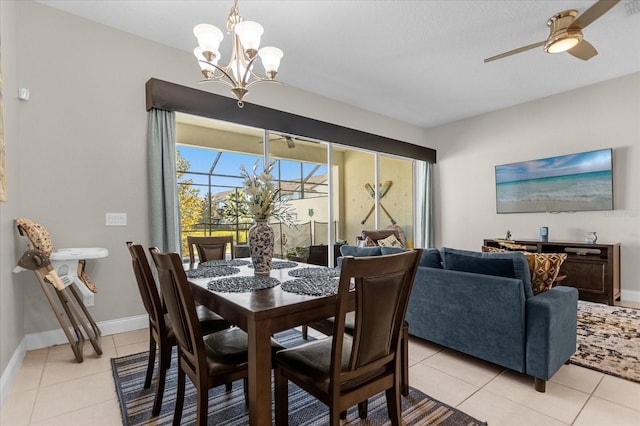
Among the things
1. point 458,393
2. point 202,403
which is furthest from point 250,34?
point 458,393

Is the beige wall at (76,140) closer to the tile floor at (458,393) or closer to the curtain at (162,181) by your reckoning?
the curtain at (162,181)

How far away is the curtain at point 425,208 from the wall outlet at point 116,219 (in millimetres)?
4965

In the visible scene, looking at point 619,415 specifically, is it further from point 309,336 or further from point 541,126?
point 541,126

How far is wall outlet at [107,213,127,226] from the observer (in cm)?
A: 298

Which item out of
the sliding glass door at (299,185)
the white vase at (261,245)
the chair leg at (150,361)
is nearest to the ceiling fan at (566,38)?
the white vase at (261,245)

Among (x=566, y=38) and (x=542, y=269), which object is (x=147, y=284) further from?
(x=566, y=38)

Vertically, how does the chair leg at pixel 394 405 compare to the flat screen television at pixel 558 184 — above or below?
below

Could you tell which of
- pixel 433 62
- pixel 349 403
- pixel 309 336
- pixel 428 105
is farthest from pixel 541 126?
Answer: pixel 349 403

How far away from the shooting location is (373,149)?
210 inches

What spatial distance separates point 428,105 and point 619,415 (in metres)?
4.53

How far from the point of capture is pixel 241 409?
1789mm

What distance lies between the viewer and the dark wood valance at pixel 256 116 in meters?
3.13

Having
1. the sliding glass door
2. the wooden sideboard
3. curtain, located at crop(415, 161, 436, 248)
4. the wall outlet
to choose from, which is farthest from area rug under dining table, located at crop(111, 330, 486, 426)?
curtain, located at crop(415, 161, 436, 248)

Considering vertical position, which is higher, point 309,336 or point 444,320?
point 444,320
